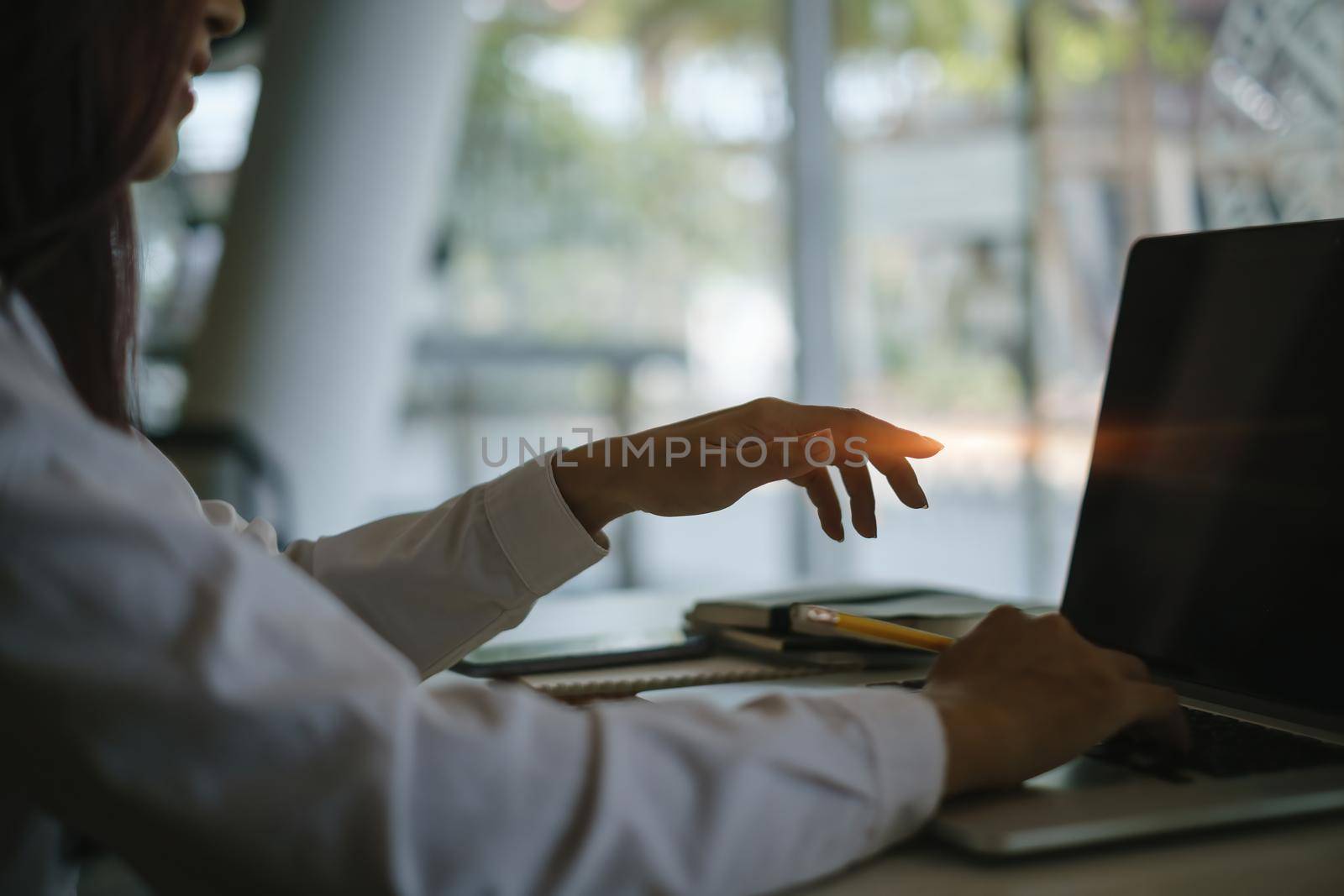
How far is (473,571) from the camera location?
883 millimetres

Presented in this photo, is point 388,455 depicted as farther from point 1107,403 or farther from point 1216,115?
point 1107,403

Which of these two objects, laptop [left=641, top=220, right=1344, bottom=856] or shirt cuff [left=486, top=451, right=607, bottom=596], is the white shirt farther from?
shirt cuff [left=486, top=451, right=607, bottom=596]

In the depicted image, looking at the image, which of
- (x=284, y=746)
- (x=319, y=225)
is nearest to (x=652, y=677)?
(x=284, y=746)

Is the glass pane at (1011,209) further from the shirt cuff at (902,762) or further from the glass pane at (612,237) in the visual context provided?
the shirt cuff at (902,762)

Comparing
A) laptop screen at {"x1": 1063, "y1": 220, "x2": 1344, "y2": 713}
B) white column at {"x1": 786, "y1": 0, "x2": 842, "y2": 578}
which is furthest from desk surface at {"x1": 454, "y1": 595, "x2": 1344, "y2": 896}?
white column at {"x1": 786, "y1": 0, "x2": 842, "y2": 578}

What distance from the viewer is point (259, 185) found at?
2916 millimetres

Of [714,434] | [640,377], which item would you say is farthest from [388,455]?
[714,434]

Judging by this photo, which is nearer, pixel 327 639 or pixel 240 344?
pixel 327 639

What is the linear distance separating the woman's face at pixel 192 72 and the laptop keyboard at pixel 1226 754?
579mm

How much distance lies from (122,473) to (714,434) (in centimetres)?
50

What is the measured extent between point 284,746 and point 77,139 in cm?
27

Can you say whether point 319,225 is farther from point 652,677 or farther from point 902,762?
point 902,762

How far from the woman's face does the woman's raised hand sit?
377 millimetres

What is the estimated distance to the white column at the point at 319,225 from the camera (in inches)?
114
